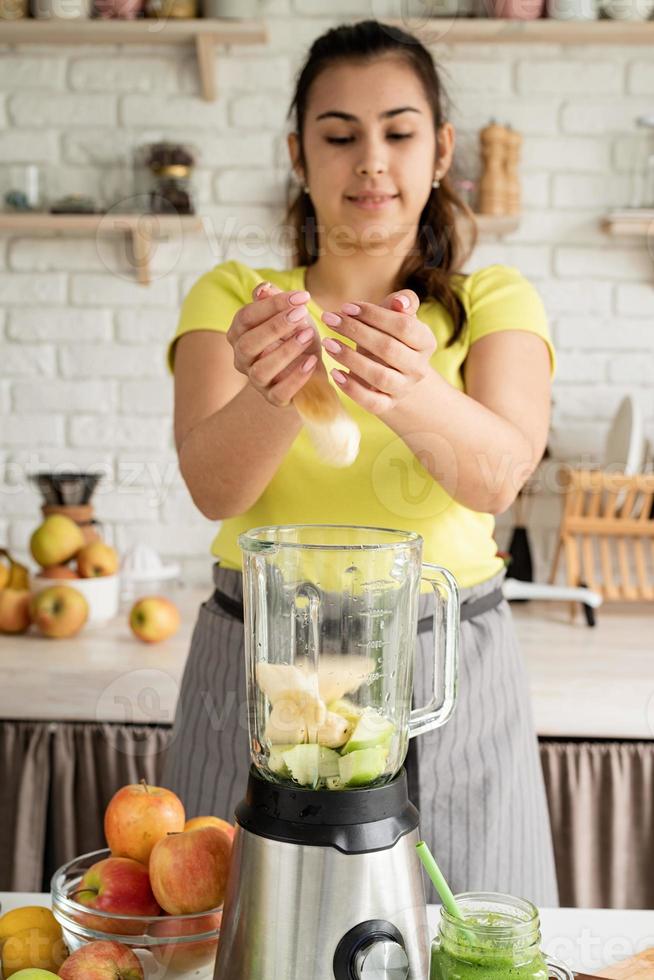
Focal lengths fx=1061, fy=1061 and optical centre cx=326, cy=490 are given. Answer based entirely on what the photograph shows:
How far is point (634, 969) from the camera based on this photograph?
0.63 meters

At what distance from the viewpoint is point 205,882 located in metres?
0.57

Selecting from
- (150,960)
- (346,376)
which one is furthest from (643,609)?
(150,960)

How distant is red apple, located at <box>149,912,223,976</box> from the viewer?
0.56 meters

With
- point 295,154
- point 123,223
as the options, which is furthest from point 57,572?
point 295,154

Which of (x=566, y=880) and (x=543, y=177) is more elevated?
(x=543, y=177)

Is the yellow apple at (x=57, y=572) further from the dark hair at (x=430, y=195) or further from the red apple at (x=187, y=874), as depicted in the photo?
the red apple at (x=187, y=874)

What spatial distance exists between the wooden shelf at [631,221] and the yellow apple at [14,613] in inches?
48.0

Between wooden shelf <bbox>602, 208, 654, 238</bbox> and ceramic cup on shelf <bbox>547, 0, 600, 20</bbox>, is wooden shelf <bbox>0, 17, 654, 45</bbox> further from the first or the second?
wooden shelf <bbox>602, 208, 654, 238</bbox>

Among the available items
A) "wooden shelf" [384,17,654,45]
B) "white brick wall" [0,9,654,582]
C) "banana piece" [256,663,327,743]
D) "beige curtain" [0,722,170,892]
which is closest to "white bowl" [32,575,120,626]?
"beige curtain" [0,722,170,892]

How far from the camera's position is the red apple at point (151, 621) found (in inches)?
62.2

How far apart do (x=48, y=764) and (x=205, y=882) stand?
99cm

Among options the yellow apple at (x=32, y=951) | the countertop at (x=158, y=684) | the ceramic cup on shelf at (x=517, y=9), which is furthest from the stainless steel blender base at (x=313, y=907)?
the ceramic cup on shelf at (x=517, y=9)

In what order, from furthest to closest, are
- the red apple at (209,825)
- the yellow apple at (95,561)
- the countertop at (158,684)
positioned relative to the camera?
the yellow apple at (95,561)
the countertop at (158,684)
the red apple at (209,825)

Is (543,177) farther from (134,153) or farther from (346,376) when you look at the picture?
(346,376)
